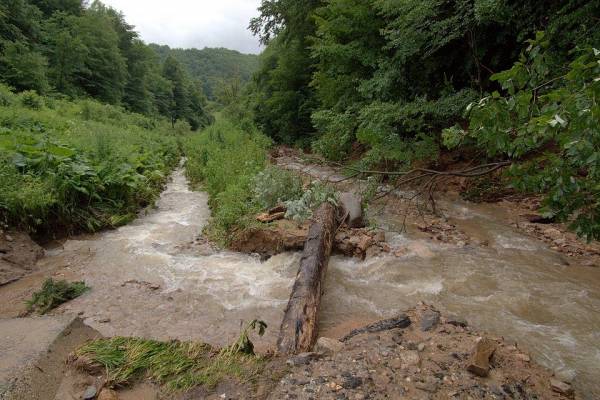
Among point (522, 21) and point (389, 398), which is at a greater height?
point (522, 21)

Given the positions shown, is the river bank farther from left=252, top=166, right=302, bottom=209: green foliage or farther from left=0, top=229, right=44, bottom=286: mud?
left=252, top=166, right=302, bottom=209: green foliage

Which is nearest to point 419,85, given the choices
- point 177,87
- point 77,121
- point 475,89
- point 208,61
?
point 475,89

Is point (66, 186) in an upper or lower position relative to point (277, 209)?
upper

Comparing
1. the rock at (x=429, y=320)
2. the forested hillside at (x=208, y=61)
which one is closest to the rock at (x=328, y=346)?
the rock at (x=429, y=320)

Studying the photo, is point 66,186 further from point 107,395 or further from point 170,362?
point 107,395

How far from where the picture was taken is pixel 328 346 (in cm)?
286

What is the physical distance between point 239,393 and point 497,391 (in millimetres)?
1696

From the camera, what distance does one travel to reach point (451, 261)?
202 inches

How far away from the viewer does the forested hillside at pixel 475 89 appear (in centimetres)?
210

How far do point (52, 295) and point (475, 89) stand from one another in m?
9.10

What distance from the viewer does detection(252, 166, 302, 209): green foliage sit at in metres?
7.05

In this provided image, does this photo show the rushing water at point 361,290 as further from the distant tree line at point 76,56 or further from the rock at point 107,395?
the distant tree line at point 76,56

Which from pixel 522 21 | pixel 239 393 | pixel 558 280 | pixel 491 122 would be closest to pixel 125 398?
pixel 239 393

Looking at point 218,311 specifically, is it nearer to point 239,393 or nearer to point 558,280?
point 239,393
